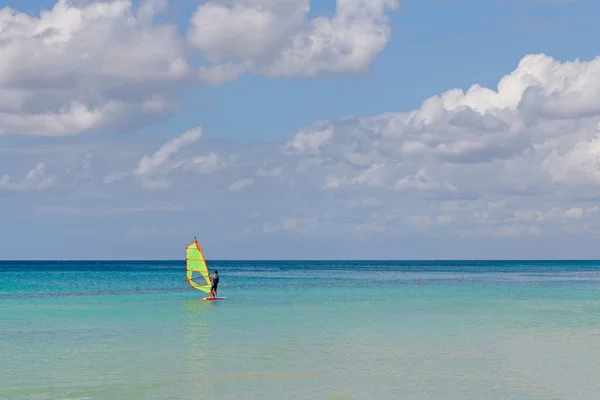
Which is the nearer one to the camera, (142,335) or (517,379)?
(517,379)

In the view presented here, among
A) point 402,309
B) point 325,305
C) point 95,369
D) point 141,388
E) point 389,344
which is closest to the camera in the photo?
point 141,388

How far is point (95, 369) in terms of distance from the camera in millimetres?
23750

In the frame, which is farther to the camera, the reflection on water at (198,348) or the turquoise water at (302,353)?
the reflection on water at (198,348)

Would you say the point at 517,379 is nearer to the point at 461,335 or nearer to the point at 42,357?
the point at 461,335

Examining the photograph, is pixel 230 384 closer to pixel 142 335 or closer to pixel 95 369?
pixel 95 369

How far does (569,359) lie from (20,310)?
115 feet

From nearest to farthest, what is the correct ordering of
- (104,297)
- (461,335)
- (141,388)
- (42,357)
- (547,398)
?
(547,398) → (141,388) → (42,357) → (461,335) → (104,297)

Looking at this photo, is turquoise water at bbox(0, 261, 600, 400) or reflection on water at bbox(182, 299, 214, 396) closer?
turquoise water at bbox(0, 261, 600, 400)

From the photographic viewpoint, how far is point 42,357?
26.3 meters

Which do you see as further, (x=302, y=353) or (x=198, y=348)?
(x=198, y=348)

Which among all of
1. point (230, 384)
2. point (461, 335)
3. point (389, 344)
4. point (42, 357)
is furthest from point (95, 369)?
point (461, 335)

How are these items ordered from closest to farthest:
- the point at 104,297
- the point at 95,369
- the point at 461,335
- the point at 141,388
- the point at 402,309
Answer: the point at 141,388
the point at 95,369
the point at 461,335
the point at 402,309
the point at 104,297

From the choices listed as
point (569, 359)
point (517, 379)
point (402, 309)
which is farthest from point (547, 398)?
point (402, 309)

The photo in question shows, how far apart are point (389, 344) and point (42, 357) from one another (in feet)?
42.1
